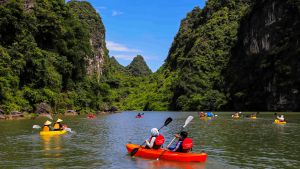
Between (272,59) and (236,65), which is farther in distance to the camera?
(236,65)

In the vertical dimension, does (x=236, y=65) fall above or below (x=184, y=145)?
above

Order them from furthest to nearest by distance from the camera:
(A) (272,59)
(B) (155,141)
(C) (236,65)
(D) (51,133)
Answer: (C) (236,65) < (A) (272,59) < (D) (51,133) < (B) (155,141)

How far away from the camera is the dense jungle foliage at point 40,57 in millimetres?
34781

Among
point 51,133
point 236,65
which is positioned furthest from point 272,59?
point 51,133

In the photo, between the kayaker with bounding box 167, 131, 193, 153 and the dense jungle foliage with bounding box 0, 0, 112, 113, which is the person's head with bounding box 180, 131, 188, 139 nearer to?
the kayaker with bounding box 167, 131, 193, 153

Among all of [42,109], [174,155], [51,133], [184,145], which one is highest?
[42,109]

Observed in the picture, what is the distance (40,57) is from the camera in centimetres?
3950

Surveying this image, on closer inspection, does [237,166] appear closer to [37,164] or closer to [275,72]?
[37,164]

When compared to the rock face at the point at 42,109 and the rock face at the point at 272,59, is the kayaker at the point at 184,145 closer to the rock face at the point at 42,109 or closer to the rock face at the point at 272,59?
the rock face at the point at 42,109

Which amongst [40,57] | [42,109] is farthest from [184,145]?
[40,57]

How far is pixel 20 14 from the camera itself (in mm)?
37312

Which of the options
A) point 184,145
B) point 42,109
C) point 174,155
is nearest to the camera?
point 174,155

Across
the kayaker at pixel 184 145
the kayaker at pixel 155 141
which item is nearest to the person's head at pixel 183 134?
the kayaker at pixel 184 145

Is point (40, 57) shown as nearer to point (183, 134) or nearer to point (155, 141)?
point (155, 141)
